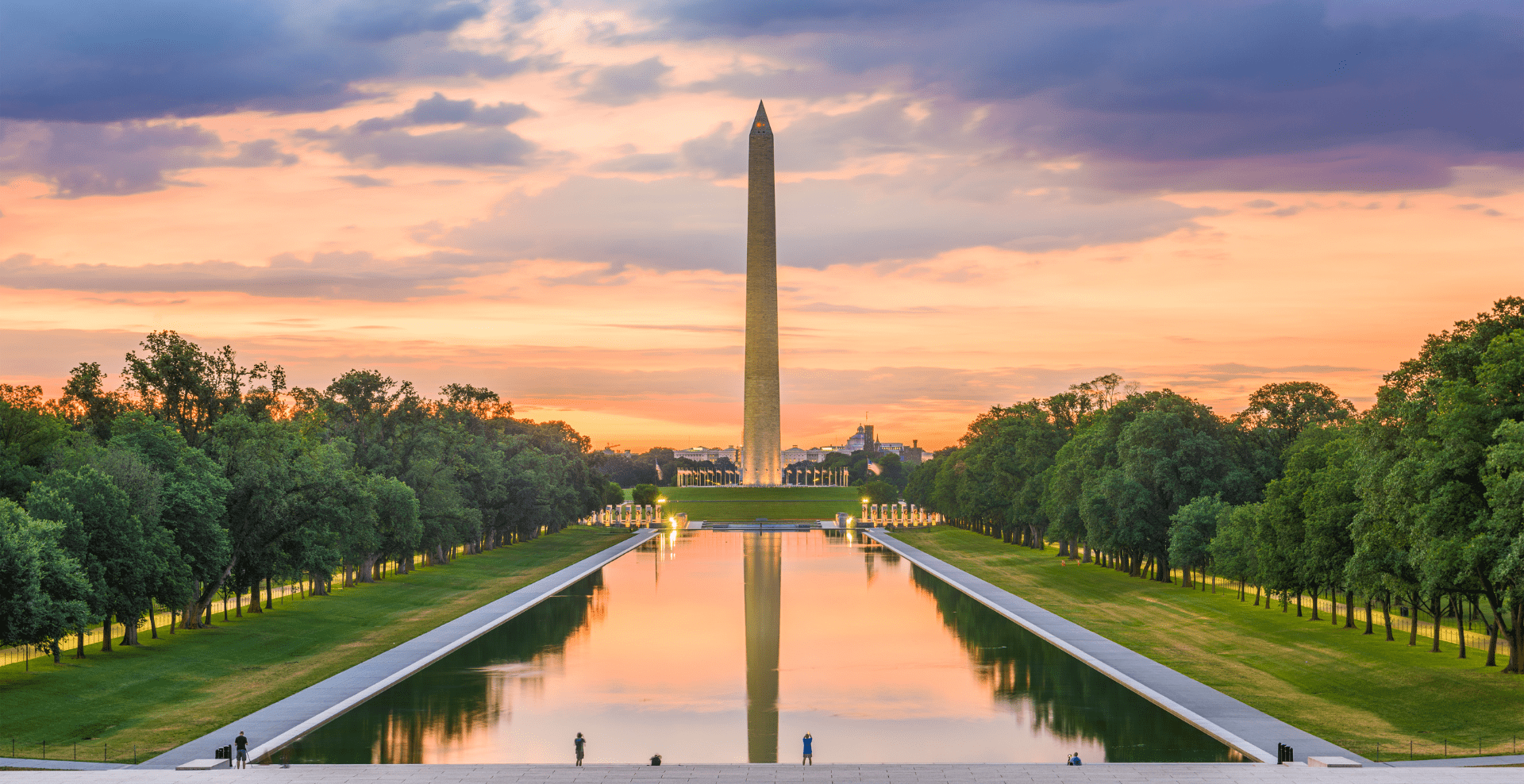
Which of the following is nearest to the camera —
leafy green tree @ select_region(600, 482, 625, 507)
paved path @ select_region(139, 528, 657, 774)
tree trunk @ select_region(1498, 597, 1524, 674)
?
paved path @ select_region(139, 528, 657, 774)

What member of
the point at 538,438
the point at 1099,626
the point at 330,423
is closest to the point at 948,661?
the point at 1099,626

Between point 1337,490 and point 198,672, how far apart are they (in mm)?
35298

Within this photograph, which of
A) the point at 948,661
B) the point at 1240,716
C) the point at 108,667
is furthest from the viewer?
the point at 948,661

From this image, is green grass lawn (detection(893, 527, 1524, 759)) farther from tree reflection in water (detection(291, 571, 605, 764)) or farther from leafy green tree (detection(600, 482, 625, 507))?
leafy green tree (detection(600, 482, 625, 507))

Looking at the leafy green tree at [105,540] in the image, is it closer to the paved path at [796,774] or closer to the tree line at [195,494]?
the tree line at [195,494]

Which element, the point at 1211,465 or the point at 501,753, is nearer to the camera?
the point at 501,753

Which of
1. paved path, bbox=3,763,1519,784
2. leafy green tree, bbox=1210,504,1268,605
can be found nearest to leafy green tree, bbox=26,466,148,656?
paved path, bbox=3,763,1519,784

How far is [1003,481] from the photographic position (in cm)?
9700

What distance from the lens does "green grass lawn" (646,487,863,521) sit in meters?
131

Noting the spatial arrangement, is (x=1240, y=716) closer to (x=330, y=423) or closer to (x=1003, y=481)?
(x=330, y=423)

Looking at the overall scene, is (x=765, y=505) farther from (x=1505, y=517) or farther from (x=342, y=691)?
(x=1505, y=517)

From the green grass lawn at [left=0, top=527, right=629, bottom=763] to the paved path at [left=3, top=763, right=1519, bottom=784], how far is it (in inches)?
135

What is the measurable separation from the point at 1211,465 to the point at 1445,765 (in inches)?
1528

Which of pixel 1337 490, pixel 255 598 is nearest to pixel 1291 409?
pixel 1337 490
